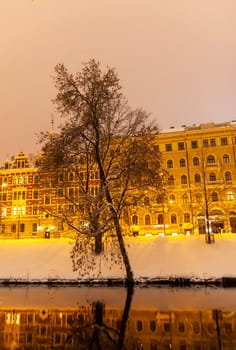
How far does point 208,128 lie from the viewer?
195 ft

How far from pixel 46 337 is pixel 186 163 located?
167 ft

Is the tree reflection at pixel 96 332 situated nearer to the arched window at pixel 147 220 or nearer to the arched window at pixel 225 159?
the arched window at pixel 147 220

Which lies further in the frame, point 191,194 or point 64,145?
point 191,194

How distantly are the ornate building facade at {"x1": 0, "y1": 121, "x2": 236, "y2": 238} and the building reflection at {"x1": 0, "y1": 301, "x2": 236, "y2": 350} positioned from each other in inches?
1490

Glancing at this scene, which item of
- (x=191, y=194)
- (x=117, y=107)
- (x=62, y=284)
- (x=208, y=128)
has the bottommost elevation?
(x=62, y=284)

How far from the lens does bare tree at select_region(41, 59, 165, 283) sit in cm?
2506

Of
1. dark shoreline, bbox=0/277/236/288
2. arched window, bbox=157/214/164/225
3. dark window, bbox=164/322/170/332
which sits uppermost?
arched window, bbox=157/214/164/225

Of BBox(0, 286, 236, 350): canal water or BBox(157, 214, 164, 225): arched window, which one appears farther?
BBox(157, 214, 164, 225): arched window

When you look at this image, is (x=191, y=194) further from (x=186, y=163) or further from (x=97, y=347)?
(x=97, y=347)

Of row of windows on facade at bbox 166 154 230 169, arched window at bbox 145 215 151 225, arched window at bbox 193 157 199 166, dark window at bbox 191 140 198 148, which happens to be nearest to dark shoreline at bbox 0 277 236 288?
arched window at bbox 145 215 151 225

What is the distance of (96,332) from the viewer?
1062cm

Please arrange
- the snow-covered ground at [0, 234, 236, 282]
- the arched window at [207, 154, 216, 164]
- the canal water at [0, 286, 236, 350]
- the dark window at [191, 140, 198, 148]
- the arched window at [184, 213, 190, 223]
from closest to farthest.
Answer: the canal water at [0, 286, 236, 350], the snow-covered ground at [0, 234, 236, 282], the arched window at [184, 213, 190, 223], the arched window at [207, 154, 216, 164], the dark window at [191, 140, 198, 148]

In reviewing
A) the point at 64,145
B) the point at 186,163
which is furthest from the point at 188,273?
the point at 186,163

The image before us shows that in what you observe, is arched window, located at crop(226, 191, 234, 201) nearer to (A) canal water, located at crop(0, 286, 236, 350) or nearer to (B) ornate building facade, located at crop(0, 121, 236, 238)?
(B) ornate building facade, located at crop(0, 121, 236, 238)
